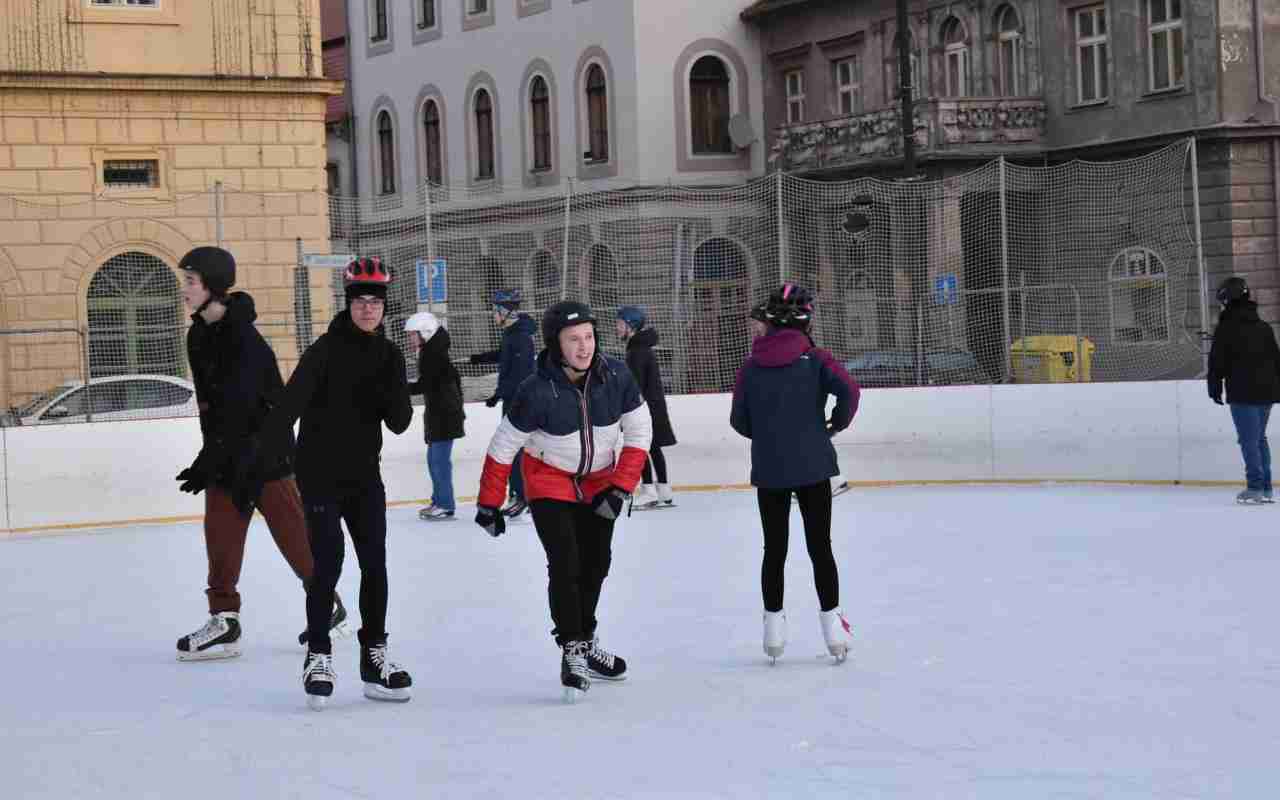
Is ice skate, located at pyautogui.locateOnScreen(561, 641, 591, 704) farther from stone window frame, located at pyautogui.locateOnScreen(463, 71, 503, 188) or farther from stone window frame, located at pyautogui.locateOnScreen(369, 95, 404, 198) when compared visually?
stone window frame, located at pyautogui.locateOnScreen(369, 95, 404, 198)

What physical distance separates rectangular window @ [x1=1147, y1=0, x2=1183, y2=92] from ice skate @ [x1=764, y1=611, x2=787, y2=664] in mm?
29244

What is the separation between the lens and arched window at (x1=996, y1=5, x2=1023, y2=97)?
39.9 metres

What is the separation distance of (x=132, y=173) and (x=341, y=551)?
18606mm

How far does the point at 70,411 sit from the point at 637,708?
11.0m

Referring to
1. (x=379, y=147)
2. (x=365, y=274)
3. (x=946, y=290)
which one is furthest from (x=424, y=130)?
(x=365, y=274)

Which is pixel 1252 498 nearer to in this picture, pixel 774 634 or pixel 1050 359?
pixel 1050 359

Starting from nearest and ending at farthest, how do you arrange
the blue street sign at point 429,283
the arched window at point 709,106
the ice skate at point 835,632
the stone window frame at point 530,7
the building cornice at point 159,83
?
the ice skate at point 835,632
the blue street sign at point 429,283
the building cornice at point 159,83
the arched window at point 709,106
the stone window frame at point 530,7

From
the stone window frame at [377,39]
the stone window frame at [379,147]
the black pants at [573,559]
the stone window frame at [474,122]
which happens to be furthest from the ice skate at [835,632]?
the stone window frame at [377,39]

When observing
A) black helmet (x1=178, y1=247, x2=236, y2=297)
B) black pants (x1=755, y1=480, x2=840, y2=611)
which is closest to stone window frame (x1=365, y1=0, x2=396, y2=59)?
black helmet (x1=178, y1=247, x2=236, y2=297)

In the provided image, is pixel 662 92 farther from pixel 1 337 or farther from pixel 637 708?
pixel 637 708

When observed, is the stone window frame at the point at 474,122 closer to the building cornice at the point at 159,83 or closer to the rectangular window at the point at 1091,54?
the rectangular window at the point at 1091,54

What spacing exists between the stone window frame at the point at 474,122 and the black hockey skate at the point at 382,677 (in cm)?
4017

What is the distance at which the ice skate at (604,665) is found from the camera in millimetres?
8797

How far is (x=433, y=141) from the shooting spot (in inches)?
2000
